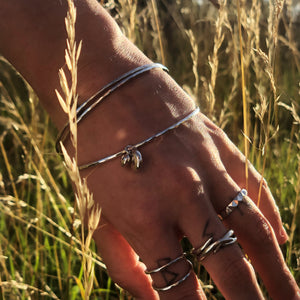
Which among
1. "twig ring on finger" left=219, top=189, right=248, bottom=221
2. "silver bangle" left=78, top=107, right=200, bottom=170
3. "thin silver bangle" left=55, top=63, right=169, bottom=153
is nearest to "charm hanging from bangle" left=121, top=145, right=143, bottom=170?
"silver bangle" left=78, top=107, right=200, bottom=170

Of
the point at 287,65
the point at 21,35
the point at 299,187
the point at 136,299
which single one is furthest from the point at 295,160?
the point at 287,65

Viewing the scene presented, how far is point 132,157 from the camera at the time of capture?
1.05 meters

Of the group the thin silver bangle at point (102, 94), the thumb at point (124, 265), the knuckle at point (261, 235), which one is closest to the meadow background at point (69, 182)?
the thumb at point (124, 265)

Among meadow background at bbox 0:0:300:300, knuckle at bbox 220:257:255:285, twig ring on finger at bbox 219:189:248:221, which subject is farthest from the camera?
meadow background at bbox 0:0:300:300

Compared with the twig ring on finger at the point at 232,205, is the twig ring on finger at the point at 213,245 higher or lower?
lower

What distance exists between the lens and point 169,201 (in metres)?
1.05

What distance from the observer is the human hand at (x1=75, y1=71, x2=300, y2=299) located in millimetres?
1042

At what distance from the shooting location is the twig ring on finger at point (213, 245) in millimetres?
1040

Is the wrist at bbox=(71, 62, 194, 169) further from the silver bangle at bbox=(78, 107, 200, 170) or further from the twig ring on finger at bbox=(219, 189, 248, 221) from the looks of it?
the twig ring on finger at bbox=(219, 189, 248, 221)

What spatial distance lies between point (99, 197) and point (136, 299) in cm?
35

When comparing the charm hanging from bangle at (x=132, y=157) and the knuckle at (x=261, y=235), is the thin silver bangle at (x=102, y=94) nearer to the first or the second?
the charm hanging from bangle at (x=132, y=157)

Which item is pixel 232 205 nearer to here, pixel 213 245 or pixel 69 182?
A: pixel 213 245

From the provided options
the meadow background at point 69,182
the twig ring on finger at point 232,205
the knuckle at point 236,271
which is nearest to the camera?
the knuckle at point 236,271

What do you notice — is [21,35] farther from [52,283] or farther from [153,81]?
[52,283]
